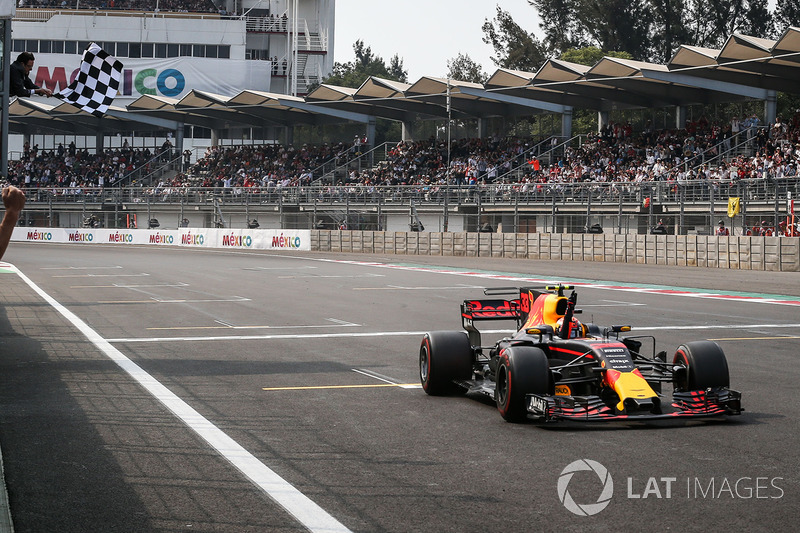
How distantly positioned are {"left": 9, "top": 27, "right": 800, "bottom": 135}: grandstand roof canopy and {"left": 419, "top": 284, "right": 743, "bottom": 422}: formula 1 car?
2998cm

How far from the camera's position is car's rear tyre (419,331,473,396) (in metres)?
8.88

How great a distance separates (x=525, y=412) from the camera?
757 cm

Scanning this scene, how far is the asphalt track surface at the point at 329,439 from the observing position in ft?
17.1

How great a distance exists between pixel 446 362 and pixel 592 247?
23918 mm

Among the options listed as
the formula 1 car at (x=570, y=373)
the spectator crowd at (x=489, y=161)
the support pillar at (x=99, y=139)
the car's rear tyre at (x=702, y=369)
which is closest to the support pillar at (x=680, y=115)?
the spectator crowd at (x=489, y=161)

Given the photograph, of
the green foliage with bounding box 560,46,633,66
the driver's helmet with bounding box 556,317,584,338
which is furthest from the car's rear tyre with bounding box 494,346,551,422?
the green foliage with bounding box 560,46,633,66

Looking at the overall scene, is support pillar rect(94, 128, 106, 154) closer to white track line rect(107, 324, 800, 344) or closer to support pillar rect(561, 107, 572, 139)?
support pillar rect(561, 107, 572, 139)

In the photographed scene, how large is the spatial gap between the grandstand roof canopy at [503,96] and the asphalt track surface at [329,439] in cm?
2613

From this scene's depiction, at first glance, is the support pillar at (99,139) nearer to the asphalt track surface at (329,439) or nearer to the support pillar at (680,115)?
the support pillar at (680,115)

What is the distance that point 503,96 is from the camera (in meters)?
50.3

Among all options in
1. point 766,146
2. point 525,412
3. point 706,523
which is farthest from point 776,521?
point 766,146

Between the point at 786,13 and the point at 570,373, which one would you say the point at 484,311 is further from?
the point at 786,13

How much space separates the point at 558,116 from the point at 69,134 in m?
39.5

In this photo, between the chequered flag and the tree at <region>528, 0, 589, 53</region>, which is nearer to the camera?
the chequered flag
